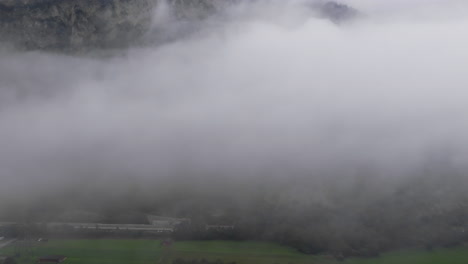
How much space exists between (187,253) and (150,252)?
1.74 metres

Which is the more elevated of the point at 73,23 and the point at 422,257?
the point at 73,23

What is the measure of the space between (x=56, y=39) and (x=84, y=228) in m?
11.5

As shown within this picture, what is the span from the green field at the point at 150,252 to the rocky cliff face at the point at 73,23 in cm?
1213

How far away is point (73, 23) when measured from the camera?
2766 centimetres

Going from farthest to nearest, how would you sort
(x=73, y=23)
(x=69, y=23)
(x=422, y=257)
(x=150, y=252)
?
(x=73, y=23), (x=69, y=23), (x=422, y=257), (x=150, y=252)

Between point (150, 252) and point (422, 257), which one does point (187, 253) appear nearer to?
point (150, 252)

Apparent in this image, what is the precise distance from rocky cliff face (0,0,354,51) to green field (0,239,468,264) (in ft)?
39.9

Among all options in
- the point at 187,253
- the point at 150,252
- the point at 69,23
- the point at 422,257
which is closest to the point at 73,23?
the point at 69,23

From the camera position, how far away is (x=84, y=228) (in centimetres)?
2441

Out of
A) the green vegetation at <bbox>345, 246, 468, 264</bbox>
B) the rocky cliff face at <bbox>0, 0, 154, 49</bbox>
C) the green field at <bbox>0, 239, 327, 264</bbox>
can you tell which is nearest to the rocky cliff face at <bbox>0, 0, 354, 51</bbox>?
the rocky cliff face at <bbox>0, 0, 154, 49</bbox>

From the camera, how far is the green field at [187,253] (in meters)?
20.6

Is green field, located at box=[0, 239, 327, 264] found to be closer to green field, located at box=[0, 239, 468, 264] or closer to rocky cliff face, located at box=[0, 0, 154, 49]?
green field, located at box=[0, 239, 468, 264]

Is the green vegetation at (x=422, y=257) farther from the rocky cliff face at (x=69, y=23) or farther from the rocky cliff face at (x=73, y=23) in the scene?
the rocky cliff face at (x=69, y=23)

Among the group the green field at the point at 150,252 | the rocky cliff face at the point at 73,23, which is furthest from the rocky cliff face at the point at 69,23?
the green field at the point at 150,252
